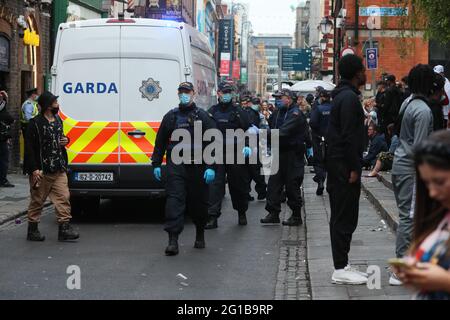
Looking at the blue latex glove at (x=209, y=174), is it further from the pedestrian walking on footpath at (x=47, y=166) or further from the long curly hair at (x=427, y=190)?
the long curly hair at (x=427, y=190)

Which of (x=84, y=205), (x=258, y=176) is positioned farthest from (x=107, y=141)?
(x=258, y=176)

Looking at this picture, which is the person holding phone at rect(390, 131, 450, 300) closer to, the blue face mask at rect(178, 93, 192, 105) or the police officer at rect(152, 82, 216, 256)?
the police officer at rect(152, 82, 216, 256)

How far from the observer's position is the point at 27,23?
23.2 metres

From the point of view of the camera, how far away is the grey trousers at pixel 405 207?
300 inches

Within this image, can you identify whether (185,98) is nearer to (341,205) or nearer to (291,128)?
(291,128)

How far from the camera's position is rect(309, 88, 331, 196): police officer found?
50.4ft

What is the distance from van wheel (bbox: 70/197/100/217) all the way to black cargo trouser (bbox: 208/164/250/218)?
1.84 meters

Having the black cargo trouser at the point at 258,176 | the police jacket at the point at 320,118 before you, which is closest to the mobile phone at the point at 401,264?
the black cargo trouser at the point at 258,176

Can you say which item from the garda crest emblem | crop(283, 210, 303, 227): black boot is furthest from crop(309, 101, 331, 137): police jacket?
the garda crest emblem

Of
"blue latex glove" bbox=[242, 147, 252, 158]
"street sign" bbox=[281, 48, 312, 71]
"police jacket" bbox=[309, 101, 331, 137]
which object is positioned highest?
"street sign" bbox=[281, 48, 312, 71]
